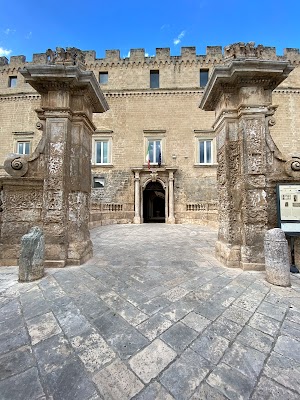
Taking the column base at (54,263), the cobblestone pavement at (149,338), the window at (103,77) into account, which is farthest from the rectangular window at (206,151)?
the column base at (54,263)

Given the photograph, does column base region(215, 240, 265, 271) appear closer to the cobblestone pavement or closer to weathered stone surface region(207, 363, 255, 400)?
the cobblestone pavement

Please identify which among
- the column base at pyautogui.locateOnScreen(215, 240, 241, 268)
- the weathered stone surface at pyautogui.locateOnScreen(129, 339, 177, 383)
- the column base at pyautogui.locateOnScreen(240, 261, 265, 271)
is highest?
the column base at pyautogui.locateOnScreen(215, 240, 241, 268)

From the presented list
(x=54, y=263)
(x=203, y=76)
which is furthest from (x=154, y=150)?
(x=54, y=263)

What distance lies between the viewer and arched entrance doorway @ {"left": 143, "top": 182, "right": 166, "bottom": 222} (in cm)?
2015

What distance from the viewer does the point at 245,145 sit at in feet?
11.5

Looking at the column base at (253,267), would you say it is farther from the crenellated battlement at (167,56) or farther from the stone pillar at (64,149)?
the crenellated battlement at (167,56)

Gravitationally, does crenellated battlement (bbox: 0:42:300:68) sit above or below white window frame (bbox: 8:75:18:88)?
above

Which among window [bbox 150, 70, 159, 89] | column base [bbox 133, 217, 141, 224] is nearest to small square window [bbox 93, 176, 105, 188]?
column base [bbox 133, 217, 141, 224]

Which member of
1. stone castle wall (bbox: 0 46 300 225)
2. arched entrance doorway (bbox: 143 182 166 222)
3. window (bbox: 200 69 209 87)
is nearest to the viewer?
stone castle wall (bbox: 0 46 300 225)

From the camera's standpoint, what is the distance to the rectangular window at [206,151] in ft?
47.0

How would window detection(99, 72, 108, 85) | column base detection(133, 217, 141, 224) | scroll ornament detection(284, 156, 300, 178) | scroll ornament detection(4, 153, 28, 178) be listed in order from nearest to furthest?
scroll ornament detection(284, 156, 300, 178) < scroll ornament detection(4, 153, 28, 178) < column base detection(133, 217, 141, 224) < window detection(99, 72, 108, 85)

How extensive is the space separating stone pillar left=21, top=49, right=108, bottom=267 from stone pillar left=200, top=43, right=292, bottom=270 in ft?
8.99

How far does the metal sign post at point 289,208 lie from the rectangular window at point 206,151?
1134 centimetres

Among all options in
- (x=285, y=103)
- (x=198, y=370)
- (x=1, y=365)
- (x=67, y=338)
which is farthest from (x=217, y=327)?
(x=285, y=103)
